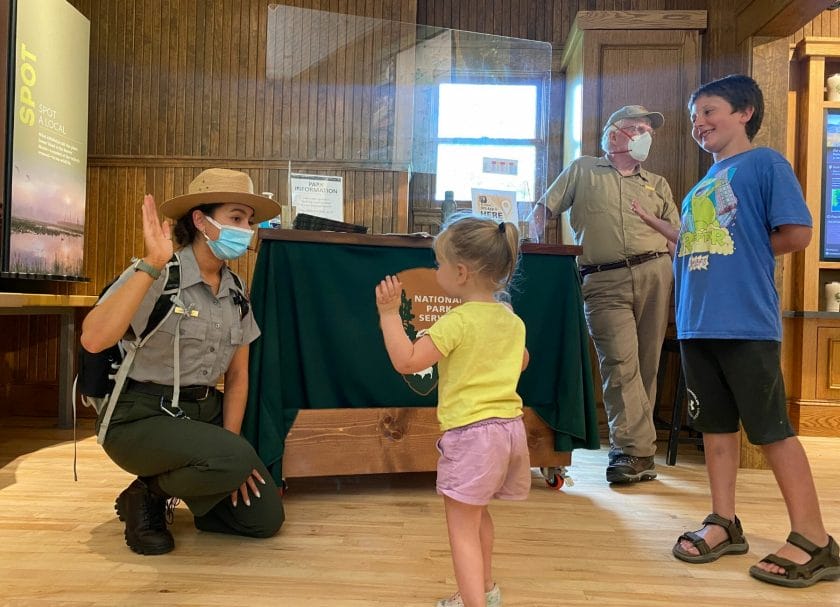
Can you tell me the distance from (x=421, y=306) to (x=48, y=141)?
7.98 ft

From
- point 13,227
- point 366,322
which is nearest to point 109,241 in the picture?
point 13,227

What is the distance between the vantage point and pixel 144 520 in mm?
1825

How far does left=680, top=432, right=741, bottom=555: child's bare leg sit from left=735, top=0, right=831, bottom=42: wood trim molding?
2.02 metres

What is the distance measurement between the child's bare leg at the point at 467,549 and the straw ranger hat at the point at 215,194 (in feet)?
3.82

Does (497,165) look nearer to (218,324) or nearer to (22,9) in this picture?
(218,324)

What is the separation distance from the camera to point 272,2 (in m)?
4.31

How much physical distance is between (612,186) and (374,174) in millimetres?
1806

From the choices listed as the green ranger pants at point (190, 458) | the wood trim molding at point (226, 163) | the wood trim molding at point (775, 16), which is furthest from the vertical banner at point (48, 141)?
the wood trim molding at point (775, 16)

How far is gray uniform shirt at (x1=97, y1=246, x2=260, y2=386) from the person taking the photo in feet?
6.11

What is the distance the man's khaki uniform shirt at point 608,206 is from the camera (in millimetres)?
2908

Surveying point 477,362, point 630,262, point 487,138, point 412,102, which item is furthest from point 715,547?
point 487,138

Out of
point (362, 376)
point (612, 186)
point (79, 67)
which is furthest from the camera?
point (79, 67)

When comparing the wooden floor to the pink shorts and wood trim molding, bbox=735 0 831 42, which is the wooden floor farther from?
wood trim molding, bbox=735 0 831 42

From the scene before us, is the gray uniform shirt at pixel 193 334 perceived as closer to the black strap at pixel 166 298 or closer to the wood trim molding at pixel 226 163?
the black strap at pixel 166 298
